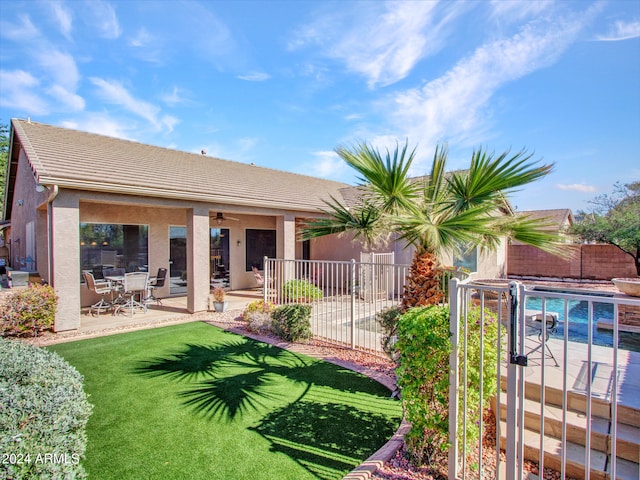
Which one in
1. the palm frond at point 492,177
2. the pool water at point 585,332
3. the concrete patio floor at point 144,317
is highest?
the palm frond at point 492,177

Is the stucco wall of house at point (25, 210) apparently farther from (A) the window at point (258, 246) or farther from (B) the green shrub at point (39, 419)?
(B) the green shrub at point (39, 419)

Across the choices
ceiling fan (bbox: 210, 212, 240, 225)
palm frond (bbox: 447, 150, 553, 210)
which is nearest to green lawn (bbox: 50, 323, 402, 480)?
palm frond (bbox: 447, 150, 553, 210)

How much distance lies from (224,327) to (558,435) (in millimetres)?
8272

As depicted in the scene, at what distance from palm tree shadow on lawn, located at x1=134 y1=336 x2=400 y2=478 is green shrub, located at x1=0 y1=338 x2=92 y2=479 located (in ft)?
7.22

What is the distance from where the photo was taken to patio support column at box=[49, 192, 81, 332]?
862cm

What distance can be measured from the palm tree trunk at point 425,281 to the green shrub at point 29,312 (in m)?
9.38

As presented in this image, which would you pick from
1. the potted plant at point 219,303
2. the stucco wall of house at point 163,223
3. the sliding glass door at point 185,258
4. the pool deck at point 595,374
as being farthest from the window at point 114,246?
the pool deck at point 595,374

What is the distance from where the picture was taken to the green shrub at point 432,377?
357 centimetres

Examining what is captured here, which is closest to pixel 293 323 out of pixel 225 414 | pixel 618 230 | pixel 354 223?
pixel 354 223

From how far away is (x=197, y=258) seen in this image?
36.6 ft

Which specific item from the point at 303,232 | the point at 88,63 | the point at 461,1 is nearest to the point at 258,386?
A: the point at 303,232

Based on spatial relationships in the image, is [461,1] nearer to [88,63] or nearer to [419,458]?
[419,458]

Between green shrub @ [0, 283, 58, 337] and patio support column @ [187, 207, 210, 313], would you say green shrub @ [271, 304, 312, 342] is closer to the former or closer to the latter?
patio support column @ [187, 207, 210, 313]

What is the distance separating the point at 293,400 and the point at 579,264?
27.1m
